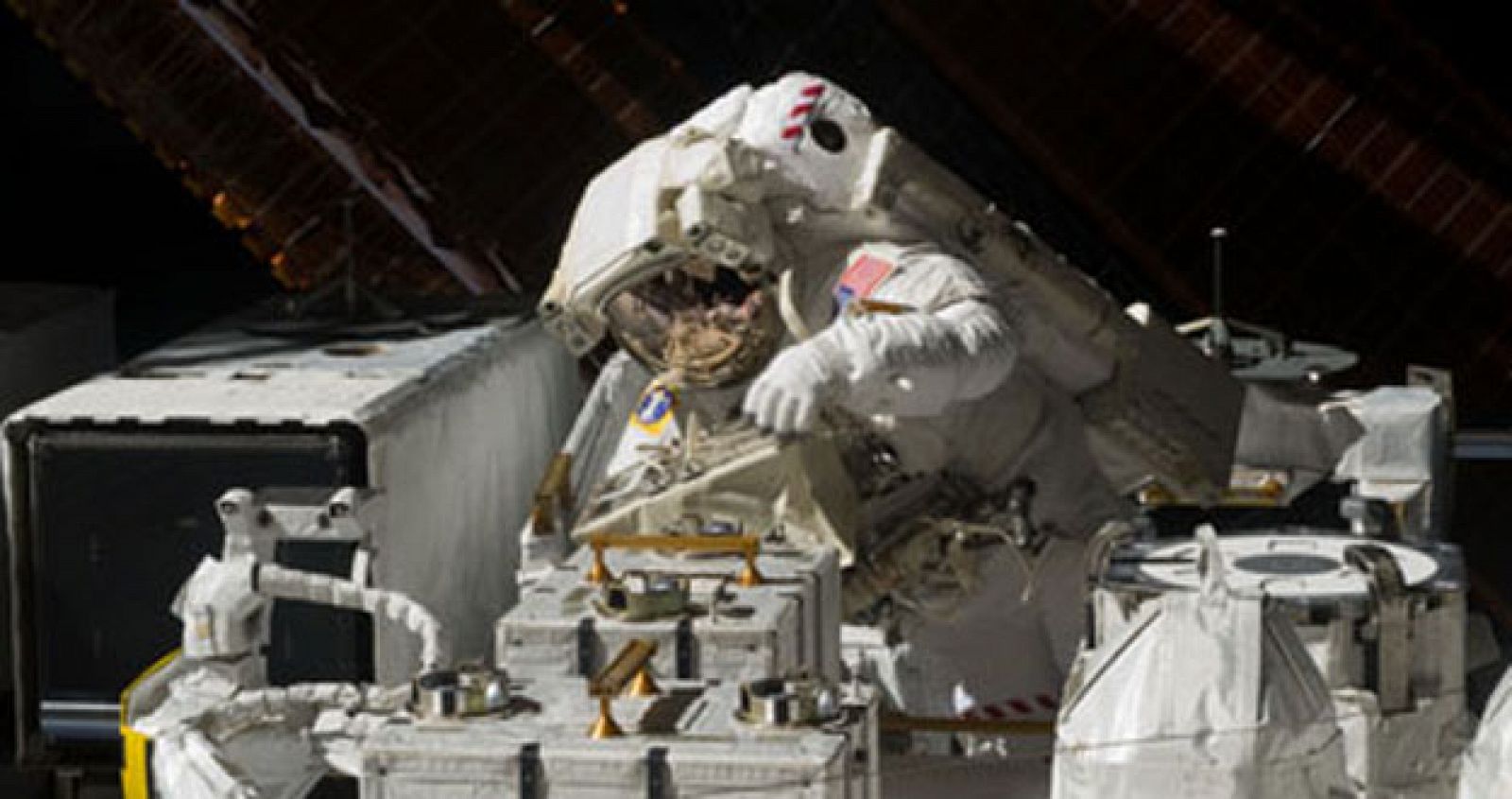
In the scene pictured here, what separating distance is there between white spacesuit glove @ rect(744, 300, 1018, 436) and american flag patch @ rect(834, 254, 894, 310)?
0.44ft

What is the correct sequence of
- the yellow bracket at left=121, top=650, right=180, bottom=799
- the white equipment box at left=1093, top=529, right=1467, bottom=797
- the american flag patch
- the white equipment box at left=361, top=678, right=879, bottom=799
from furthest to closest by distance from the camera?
the american flag patch < the yellow bracket at left=121, top=650, right=180, bottom=799 < the white equipment box at left=1093, top=529, right=1467, bottom=797 < the white equipment box at left=361, top=678, right=879, bottom=799

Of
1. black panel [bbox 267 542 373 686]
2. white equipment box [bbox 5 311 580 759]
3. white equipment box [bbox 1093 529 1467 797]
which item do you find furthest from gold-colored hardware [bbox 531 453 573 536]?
white equipment box [bbox 1093 529 1467 797]

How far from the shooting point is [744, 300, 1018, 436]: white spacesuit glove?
189 inches

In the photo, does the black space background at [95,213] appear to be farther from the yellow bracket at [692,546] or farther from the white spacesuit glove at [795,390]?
the yellow bracket at [692,546]

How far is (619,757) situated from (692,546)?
922 mm

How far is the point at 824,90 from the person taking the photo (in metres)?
5.49

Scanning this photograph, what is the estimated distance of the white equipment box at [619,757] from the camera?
3.53m

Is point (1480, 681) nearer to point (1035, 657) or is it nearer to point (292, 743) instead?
point (1035, 657)

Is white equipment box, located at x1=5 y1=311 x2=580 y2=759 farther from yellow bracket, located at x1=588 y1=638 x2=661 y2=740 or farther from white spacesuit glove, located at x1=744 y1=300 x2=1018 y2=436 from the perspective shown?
yellow bracket, located at x1=588 y1=638 x2=661 y2=740

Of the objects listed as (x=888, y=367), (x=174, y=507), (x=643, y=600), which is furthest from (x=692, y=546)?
(x=174, y=507)

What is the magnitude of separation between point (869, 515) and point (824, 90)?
0.77m

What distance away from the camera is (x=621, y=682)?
3.79 m

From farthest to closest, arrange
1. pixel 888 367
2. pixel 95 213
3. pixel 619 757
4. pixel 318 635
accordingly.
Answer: pixel 95 213 < pixel 318 635 < pixel 888 367 < pixel 619 757

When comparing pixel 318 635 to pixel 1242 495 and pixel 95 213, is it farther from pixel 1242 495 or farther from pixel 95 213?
pixel 95 213
